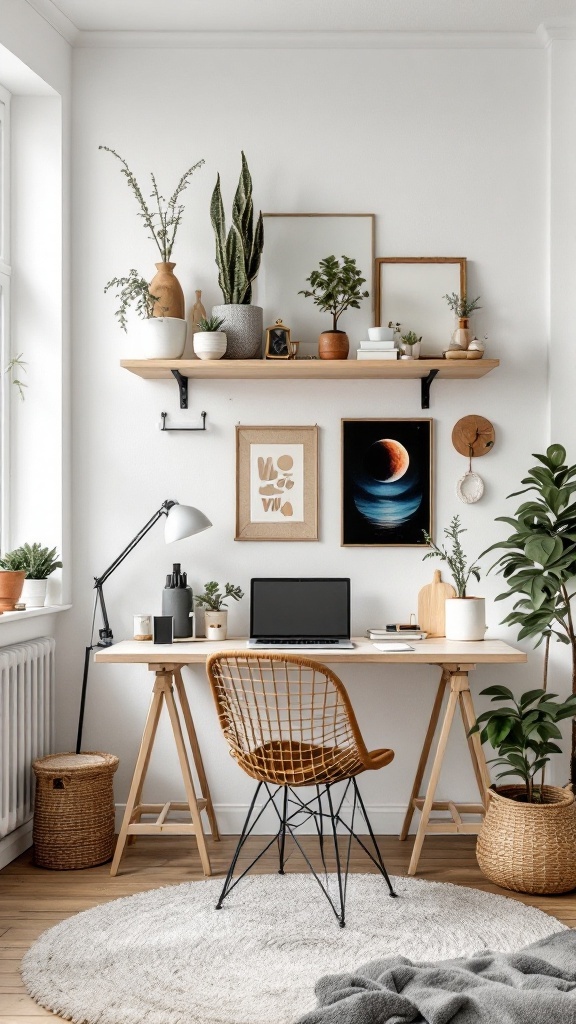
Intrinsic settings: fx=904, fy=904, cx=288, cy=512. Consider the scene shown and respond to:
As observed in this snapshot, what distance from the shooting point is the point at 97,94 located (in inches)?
141

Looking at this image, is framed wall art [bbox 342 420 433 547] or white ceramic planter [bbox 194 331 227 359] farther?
framed wall art [bbox 342 420 433 547]

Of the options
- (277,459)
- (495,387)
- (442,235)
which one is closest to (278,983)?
(277,459)

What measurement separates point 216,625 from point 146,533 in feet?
1.60

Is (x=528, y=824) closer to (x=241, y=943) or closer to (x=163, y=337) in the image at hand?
(x=241, y=943)

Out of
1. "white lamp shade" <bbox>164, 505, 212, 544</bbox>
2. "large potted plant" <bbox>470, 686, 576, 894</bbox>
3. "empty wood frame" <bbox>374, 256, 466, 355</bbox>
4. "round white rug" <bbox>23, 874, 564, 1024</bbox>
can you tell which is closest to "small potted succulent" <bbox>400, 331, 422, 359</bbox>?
"empty wood frame" <bbox>374, 256, 466, 355</bbox>

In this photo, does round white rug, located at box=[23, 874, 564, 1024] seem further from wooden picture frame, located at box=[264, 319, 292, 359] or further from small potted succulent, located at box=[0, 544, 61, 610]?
wooden picture frame, located at box=[264, 319, 292, 359]

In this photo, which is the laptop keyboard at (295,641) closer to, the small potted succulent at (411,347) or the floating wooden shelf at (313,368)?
the floating wooden shelf at (313,368)

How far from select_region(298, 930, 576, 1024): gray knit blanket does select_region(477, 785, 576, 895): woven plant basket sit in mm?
542

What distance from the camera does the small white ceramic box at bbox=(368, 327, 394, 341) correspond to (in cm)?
335

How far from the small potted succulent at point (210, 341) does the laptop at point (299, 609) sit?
85 cm

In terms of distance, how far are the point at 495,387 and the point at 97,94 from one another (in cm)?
195

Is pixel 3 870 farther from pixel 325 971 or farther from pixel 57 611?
pixel 325 971

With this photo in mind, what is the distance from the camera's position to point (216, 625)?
340cm

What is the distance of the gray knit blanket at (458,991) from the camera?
6.36 feet
